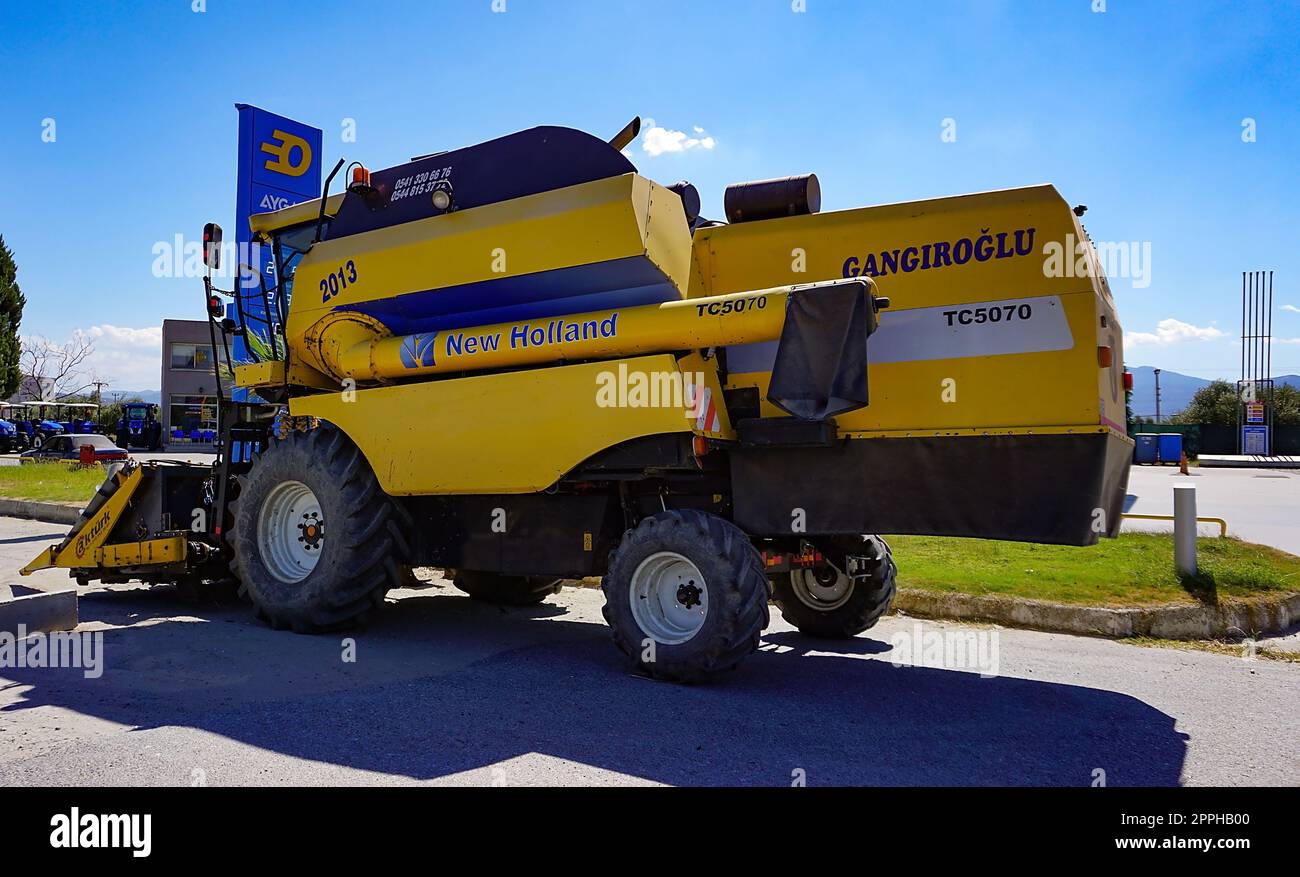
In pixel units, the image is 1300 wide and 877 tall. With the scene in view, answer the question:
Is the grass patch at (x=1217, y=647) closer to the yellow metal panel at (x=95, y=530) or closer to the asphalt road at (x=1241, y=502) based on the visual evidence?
the asphalt road at (x=1241, y=502)

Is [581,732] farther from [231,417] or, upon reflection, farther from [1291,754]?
[231,417]

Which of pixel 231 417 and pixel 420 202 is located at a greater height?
pixel 420 202

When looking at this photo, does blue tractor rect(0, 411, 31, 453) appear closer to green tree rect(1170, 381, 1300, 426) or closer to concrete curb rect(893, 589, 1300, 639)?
concrete curb rect(893, 589, 1300, 639)

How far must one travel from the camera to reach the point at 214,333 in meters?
7.98

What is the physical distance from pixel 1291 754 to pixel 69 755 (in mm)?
5815

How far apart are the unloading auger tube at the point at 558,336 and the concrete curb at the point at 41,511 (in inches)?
412

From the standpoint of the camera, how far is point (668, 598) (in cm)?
593

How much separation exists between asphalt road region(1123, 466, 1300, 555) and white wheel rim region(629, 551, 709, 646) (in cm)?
691

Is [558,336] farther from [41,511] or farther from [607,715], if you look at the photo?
[41,511]

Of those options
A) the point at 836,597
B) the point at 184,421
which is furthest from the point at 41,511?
the point at 184,421

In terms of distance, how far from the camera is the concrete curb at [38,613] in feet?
21.4

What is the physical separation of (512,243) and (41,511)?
46.1 feet

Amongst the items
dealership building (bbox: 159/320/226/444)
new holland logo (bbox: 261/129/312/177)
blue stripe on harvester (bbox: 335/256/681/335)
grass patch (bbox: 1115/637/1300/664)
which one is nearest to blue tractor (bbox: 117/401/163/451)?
dealership building (bbox: 159/320/226/444)
